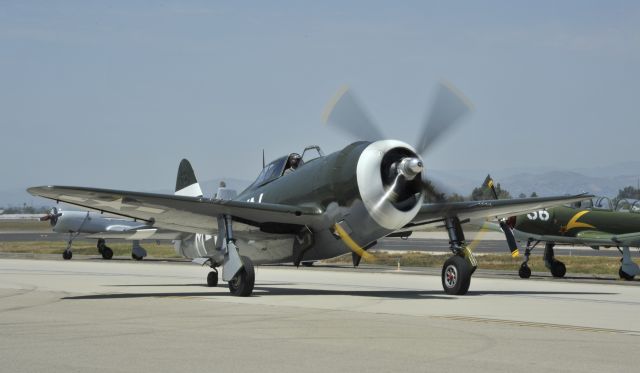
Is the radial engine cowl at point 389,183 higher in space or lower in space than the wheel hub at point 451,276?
higher

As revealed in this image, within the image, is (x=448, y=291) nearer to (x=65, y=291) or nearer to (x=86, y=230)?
(x=65, y=291)

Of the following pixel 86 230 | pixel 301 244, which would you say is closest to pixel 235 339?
pixel 301 244

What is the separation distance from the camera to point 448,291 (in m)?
19.4

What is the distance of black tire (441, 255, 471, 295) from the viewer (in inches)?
749

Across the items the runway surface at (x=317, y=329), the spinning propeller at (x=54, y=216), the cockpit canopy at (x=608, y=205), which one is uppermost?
the cockpit canopy at (x=608, y=205)

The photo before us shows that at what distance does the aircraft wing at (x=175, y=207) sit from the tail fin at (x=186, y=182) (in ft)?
19.0

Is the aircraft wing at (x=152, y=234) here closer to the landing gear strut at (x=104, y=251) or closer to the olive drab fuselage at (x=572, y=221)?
the landing gear strut at (x=104, y=251)

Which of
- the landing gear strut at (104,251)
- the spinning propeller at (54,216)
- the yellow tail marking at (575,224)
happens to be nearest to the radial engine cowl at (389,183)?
the yellow tail marking at (575,224)

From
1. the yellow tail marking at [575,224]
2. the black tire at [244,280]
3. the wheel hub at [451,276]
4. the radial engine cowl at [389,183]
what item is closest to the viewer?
the radial engine cowl at [389,183]

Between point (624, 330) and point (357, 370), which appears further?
point (624, 330)

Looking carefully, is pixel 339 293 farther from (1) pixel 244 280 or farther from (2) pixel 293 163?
(2) pixel 293 163

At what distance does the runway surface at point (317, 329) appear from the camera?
8.98m

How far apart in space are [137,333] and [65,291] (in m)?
9.81

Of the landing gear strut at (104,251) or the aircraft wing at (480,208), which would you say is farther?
the landing gear strut at (104,251)
